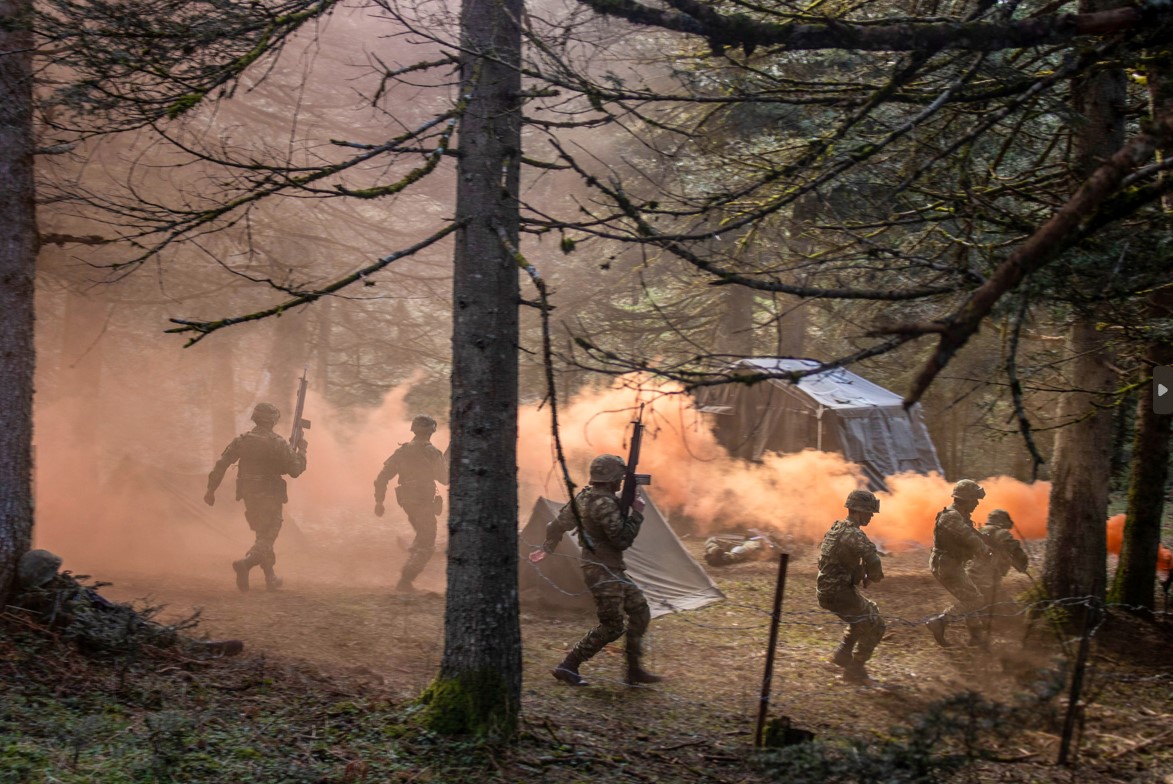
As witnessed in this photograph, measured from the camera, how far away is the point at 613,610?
780 cm

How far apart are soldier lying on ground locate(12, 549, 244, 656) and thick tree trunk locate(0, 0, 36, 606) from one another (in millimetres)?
127

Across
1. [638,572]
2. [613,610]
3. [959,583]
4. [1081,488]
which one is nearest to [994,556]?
[959,583]

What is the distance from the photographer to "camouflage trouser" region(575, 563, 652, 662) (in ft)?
25.6

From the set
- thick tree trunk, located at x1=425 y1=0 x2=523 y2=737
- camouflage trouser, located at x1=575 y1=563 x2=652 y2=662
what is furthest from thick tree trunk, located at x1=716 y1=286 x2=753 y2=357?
thick tree trunk, located at x1=425 y1=0 x2=523 y2=737

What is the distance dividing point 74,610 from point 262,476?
517 cm

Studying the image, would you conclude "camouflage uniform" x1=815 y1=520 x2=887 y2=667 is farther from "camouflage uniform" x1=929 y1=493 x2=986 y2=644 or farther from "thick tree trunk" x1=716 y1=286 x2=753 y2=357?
"thick tree trunk" x1=716 y1=286 x2=753 y2=357

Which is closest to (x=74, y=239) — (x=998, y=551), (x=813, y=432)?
(x=998, y=551)

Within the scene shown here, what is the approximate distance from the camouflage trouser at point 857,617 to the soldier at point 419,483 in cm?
582

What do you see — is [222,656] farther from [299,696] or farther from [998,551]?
[998,551]

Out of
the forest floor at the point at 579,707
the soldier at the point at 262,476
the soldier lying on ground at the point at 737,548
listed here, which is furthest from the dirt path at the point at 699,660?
the soldier lying on ground at the point at 737,548

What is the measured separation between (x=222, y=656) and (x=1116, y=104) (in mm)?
8615

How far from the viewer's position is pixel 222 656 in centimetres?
731

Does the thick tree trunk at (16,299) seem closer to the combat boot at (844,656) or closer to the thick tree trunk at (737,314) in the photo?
the combat boot at (844,656)

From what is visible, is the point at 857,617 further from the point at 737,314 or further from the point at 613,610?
the point at 737,314
